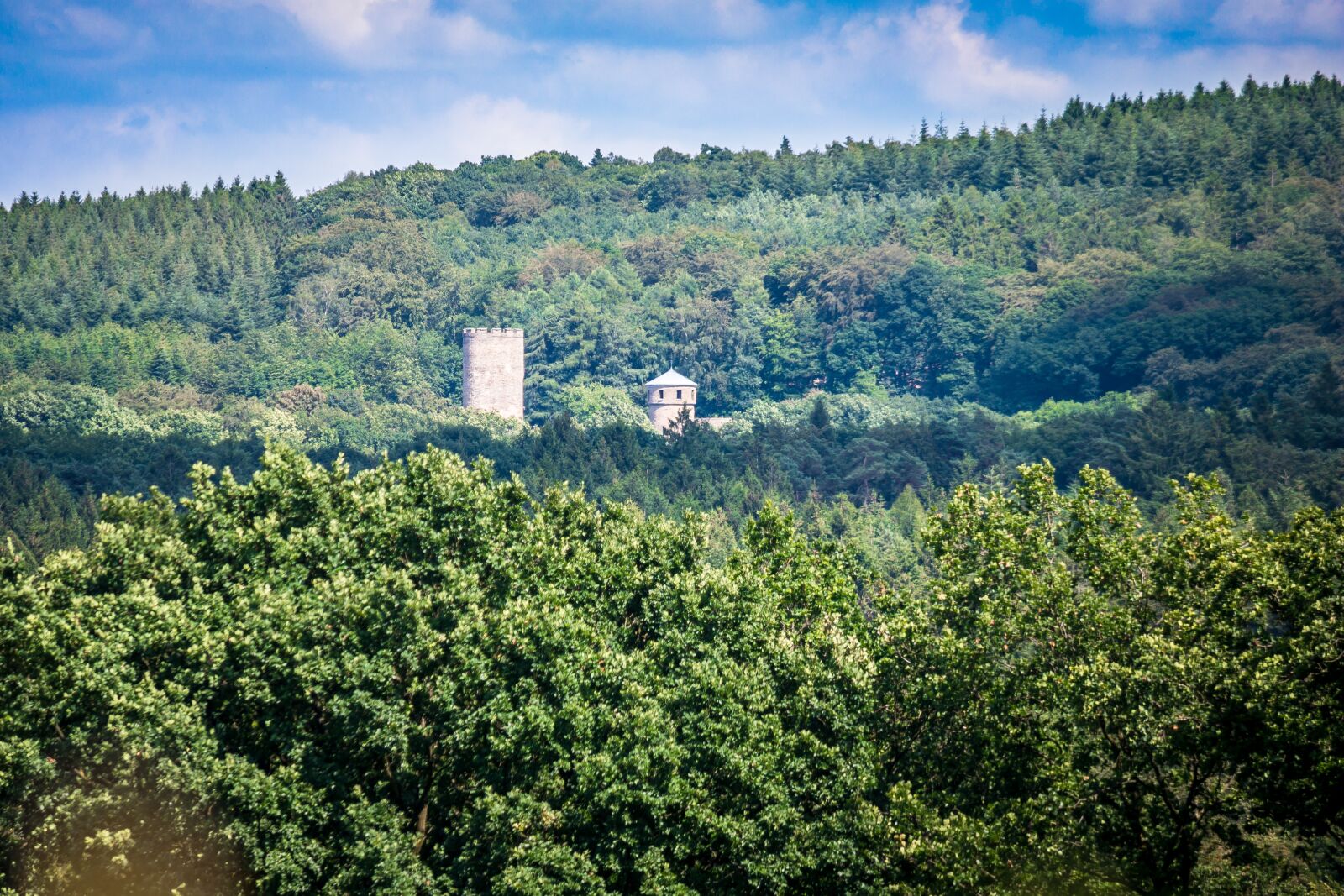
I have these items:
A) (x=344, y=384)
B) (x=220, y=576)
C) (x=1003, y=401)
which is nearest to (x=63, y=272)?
(x=344, y=384)

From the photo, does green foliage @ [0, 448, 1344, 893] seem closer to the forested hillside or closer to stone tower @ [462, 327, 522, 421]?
the forested hillside

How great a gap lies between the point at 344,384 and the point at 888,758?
3786 inches

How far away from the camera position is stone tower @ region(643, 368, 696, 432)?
115 metres

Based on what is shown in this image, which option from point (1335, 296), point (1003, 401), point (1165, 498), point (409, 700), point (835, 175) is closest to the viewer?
point (409, 700)

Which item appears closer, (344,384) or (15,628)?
(15,628)

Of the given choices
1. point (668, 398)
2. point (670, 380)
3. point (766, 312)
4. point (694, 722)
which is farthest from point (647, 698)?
point (766, 312)

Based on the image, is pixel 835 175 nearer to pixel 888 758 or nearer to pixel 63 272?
pixel 63 272

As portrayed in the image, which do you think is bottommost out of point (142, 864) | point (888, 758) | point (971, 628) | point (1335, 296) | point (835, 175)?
point (142, 864)

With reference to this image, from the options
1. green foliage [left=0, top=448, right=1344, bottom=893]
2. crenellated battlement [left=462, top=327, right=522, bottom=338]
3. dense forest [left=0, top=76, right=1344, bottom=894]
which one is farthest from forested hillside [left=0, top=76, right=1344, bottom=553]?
green foliage [left=0, top=448, right=1344, bottom=893]

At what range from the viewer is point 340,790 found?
29.4m

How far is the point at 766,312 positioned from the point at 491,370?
76.8ft

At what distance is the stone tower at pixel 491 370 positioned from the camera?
119750 millimetres

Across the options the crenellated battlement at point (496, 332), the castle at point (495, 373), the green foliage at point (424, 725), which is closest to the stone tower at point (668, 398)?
the castle at point (495, 373)

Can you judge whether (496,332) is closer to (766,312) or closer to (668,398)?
(668,398)
